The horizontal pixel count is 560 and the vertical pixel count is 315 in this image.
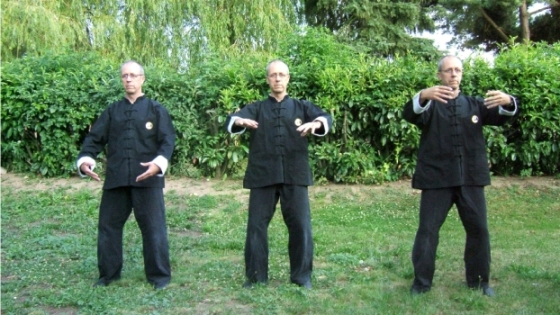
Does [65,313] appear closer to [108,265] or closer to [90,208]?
[108,265]

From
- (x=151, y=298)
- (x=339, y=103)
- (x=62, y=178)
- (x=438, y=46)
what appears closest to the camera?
(x=151, y=298)

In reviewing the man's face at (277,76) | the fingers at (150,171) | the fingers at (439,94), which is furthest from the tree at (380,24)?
the fingers at (150,171)

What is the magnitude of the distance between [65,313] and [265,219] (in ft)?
5.82

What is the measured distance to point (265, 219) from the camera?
583cm

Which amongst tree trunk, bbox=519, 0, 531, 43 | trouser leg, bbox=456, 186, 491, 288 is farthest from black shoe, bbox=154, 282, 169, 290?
tree trunk, bbox=519, 0, 531, 43

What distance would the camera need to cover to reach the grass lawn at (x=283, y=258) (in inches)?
212

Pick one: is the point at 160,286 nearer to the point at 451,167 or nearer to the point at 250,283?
the point at 250,283

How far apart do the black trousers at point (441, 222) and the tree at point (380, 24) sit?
1386cm

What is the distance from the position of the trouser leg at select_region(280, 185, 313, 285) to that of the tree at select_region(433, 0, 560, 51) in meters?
15.6

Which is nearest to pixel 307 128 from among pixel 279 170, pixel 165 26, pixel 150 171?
pixel 279 170

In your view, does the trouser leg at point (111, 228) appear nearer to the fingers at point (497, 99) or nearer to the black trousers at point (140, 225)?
the black trousers at point (140, 225)

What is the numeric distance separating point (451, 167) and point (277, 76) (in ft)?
5.32

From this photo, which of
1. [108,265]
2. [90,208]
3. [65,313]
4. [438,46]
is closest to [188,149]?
[90,208]

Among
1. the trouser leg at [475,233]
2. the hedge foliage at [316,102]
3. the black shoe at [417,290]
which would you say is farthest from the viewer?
the hedge foliage at [316,102]
